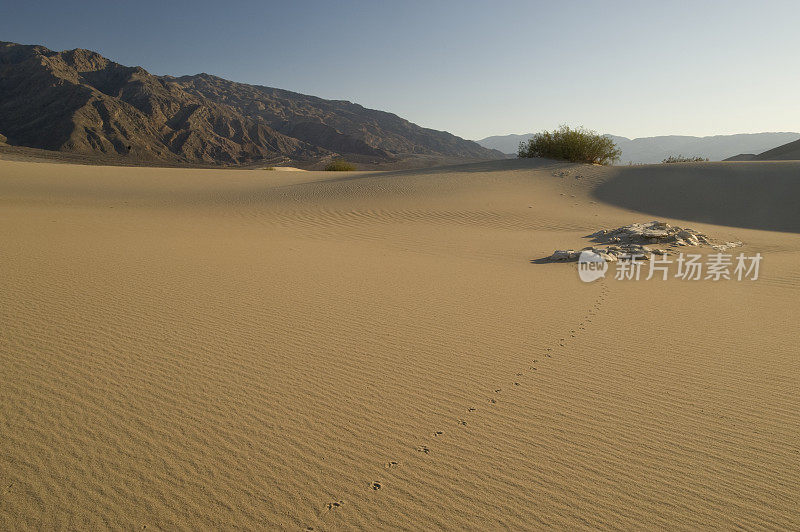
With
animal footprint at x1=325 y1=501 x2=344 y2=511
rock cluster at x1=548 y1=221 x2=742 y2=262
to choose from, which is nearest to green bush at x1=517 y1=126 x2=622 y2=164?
rock cluster at x1=548 y1=221 x2=742 y2=262

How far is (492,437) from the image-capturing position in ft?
8.63

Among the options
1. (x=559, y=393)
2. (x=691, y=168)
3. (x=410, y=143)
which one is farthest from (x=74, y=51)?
(x=559, y=393)

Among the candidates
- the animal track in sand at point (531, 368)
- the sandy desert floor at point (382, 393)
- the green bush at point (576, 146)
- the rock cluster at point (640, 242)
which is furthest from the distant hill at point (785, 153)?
the animal track in sand at point (531, 368)

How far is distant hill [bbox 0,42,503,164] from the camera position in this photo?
59312 mm

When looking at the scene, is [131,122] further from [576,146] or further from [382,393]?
[382,393]

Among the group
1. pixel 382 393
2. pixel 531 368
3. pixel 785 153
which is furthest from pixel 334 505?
pixel 785 153

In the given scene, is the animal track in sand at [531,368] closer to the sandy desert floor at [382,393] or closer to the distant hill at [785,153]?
the sandy desert floor at [382,393]

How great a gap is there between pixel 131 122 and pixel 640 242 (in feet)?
239

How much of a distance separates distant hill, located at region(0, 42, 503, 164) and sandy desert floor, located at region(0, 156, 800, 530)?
2265 inches

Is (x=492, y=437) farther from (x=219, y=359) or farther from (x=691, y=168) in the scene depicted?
(x=691, y=168)

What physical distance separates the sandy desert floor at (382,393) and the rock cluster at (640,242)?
51.6 inches

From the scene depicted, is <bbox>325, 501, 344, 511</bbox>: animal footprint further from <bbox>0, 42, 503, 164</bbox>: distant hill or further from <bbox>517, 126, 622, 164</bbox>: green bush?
<bbox>0, 42, 503, 164</bbox>: distant hill

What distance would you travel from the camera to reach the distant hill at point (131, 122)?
59.3 meters

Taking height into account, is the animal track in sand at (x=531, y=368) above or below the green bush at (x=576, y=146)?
below
